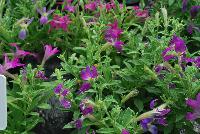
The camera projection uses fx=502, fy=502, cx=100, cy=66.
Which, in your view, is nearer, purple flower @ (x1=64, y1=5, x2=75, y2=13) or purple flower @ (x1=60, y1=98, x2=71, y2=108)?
purple flower @ (x1=60, y1=98, x2=71, y2=108)

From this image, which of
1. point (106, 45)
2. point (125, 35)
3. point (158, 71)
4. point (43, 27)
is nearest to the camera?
point (158, 71)

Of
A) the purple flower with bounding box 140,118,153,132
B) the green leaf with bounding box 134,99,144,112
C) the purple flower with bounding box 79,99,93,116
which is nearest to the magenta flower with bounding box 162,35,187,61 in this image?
the green leaf with bounding box 134,99,144,112

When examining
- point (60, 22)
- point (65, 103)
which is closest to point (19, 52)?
point (60, 22)

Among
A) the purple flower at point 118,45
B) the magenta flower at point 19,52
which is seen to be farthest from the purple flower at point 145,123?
the magenta flower at point 19,52

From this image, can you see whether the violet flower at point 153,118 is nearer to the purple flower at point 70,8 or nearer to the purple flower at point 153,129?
the purple flower at point 153,129

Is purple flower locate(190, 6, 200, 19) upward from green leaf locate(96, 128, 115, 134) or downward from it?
upward

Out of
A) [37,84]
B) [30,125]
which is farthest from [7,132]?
[37,84]

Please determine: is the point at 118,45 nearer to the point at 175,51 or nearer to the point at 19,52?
the point at 175,51

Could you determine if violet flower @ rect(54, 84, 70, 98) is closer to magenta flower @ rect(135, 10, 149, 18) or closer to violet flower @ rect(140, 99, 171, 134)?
violet flower @ rect(140, 99, 171, 134)

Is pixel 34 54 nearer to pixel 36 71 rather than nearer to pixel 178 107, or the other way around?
pixel 36 71
